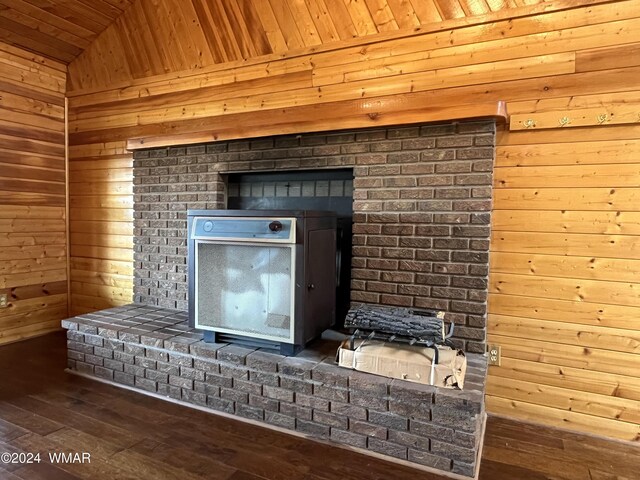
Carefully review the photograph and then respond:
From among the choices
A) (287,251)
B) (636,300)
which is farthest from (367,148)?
(636,300)

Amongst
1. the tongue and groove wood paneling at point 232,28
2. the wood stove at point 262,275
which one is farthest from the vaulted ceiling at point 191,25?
the wood stove at point 262,275

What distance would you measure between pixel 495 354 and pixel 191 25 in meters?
3.09

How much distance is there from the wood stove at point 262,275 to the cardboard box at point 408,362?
0.33 meters

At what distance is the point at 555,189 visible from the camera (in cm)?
204

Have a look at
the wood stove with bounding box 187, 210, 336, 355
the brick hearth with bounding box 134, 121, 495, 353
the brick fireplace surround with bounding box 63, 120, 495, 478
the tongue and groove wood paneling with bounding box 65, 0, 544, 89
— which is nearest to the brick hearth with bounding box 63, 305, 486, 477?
the brick fireplace surround with bounding box 63, 120, 495, 478

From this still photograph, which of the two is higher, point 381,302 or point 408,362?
point 381,302

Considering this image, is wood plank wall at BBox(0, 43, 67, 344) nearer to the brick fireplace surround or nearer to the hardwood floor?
the brick fireplace surround

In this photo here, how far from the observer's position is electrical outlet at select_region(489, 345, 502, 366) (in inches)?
86.1

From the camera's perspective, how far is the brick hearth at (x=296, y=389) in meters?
1.67

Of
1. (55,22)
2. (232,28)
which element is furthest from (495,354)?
(55,22)

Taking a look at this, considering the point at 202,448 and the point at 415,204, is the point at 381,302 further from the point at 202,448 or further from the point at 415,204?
the point at 202,448

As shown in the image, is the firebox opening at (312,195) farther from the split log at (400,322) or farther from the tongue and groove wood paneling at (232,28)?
the tongue and groove wood paneling at (232,28)

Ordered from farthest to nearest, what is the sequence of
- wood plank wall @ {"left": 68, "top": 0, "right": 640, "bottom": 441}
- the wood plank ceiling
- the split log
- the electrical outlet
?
the wood plank ceiling < the electrical outlet < wood plank wall @ {"left": 68, "top": 0, "right": 640, "bottom": 441} < the split log

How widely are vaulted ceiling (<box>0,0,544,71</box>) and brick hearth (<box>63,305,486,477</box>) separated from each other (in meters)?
1.95
